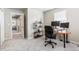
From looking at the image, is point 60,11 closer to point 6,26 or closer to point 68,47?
point 68,47

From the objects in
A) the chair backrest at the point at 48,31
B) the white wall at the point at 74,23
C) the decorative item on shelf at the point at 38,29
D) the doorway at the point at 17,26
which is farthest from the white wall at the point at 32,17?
the white wall at the point at 74,23

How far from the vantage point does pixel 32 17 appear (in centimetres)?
247

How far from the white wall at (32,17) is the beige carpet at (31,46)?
0.22 m

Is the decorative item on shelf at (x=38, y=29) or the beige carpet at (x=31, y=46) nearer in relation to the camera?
the beige carpet at (x=31, y=46)

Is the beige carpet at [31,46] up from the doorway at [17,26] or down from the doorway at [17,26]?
down

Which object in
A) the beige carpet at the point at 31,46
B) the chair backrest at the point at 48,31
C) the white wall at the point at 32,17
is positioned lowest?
the beige carpet at the point at 31,46

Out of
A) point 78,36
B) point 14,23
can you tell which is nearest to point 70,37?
point 78,36

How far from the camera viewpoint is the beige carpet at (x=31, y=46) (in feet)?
7.74

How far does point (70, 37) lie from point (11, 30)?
1.69 metres

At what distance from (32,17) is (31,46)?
0.82 meters

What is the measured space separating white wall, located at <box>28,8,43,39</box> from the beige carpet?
0.22 meters

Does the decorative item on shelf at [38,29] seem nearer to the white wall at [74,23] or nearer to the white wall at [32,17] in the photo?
the white wall at [32,17]
